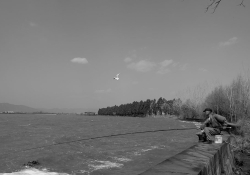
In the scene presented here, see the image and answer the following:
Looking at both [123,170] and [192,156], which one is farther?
[123,170]

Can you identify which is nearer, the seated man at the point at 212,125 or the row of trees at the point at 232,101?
the seated man at the point at 212,125

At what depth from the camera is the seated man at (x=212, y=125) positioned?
27.1 feet

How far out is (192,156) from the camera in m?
5.18

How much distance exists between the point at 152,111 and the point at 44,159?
171 m

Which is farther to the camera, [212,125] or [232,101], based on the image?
[232,101]

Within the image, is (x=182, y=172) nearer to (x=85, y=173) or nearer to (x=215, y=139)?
(x=215, y=139)

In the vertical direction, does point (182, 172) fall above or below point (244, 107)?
below

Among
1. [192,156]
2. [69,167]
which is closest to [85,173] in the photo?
[69,167]

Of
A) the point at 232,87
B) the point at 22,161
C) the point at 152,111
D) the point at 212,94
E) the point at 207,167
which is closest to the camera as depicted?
the point at 207,167

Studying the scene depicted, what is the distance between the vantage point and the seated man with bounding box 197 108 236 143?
827 centimetres

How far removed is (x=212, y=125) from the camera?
874 cm

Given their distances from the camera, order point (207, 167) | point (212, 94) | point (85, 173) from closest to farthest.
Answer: point (207, 167) < point (85, 173) < point (212, 94)

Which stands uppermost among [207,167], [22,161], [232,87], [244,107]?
[232,87]

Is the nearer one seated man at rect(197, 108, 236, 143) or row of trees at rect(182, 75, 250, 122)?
seated man at rect(197, 108, 236, 143)
